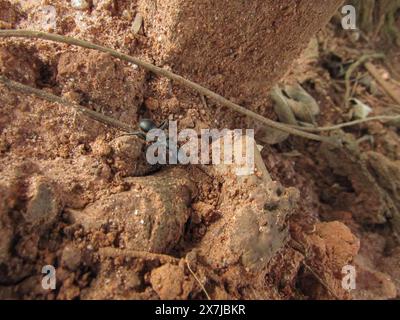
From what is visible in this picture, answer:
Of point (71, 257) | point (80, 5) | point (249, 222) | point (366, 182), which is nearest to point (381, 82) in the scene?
point (366, 182)

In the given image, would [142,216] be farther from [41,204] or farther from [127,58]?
[127,58]

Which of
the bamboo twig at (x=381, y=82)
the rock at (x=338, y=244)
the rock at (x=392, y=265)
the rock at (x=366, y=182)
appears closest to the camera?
the rock at (x=338, y=244)

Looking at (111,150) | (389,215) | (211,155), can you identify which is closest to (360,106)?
(389,215)

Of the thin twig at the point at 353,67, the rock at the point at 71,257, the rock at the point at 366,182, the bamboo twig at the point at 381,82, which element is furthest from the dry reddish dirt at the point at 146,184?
the bamboo twig at the point at 381,82

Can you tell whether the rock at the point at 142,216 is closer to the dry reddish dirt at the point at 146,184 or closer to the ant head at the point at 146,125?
the dry reddish dirt at the point at 146,184

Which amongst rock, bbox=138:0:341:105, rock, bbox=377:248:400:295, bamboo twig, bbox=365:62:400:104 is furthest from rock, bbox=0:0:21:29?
bamboo twig, bbox=365:62:400:104

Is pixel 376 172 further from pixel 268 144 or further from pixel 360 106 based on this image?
pixel 268 144

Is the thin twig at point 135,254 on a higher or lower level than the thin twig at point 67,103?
lower
